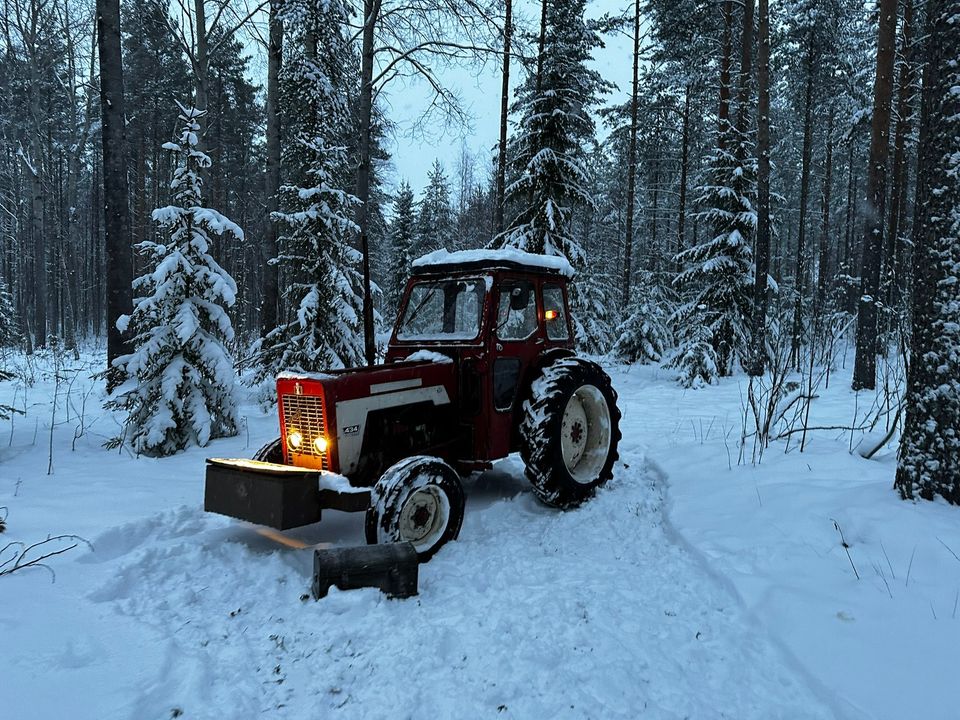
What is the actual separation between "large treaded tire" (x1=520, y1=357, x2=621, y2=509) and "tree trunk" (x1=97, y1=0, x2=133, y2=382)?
6337 mm

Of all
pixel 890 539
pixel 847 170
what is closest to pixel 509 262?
pixel 890 539

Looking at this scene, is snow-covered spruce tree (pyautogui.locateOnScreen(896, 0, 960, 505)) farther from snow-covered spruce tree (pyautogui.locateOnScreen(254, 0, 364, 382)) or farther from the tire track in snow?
snow-covered spruce tree (pyautogui.locateOnScreen(254, 0, 364, 382))

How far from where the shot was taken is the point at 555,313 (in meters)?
5.94

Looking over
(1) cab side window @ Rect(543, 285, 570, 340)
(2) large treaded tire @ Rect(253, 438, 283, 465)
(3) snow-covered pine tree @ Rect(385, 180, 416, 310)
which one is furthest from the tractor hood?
(3) snow-covered pine tree @ Rect(385, 180, 416, 310)

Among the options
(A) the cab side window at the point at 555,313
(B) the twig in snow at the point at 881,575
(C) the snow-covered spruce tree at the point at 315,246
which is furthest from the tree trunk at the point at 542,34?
(B) the twig in snow at the point at 881,575

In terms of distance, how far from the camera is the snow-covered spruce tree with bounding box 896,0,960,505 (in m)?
3.93

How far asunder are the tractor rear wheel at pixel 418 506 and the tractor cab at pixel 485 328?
887 mm

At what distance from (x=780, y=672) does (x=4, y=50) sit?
2762cm

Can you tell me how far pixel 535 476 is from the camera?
510 centimetres

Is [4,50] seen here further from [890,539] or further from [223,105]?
[890,539]

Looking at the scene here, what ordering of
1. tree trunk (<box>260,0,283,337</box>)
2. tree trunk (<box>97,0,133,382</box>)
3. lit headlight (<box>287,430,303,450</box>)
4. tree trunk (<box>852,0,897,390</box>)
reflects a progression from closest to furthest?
lit headlight (<box>287,430,303,450</box>)
tree trunk (<box>97,0,133,382</box>)
tree trunk (<box>852,0,897,390</box>)
tree trunk (<box>260,0,283,337</box>)

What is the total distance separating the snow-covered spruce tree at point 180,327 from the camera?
6.67 m

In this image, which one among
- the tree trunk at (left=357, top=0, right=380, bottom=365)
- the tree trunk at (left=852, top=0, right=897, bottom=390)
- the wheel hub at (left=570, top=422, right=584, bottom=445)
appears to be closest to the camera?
the wheel hub at (left=570, top=422, right=584, bottom=445)

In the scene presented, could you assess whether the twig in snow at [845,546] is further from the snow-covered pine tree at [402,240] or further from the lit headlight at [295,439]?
the snow-covered pine tree at [402,240]
